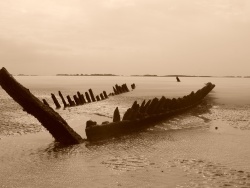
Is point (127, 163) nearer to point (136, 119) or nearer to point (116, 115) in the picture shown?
point (116, 115)

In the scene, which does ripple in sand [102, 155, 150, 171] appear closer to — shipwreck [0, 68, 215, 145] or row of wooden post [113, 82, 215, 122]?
shipwreck [0, 68, 215, 145]

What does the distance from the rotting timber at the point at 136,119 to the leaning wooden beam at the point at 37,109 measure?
0.67 meters

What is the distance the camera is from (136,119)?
1438 cm

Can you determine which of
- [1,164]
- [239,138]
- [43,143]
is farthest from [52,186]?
[239,138]

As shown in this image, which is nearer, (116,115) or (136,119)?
(116,115)

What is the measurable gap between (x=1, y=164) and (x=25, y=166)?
73 centimetres

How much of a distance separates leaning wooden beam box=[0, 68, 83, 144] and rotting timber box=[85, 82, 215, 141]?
67 centimetres

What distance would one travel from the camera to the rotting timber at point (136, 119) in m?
11.8

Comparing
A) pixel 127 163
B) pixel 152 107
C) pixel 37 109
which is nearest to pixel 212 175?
pixel 127 163

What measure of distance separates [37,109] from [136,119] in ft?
16.6

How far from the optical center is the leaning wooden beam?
9.84 m

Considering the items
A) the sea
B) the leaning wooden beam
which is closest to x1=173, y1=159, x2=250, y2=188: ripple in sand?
the sea

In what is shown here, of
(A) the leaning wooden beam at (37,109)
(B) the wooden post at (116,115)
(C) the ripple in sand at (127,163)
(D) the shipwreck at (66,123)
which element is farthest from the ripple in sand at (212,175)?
(B) the wooden post at (116,115)

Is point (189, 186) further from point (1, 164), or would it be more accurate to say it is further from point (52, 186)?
point (1, 164)
